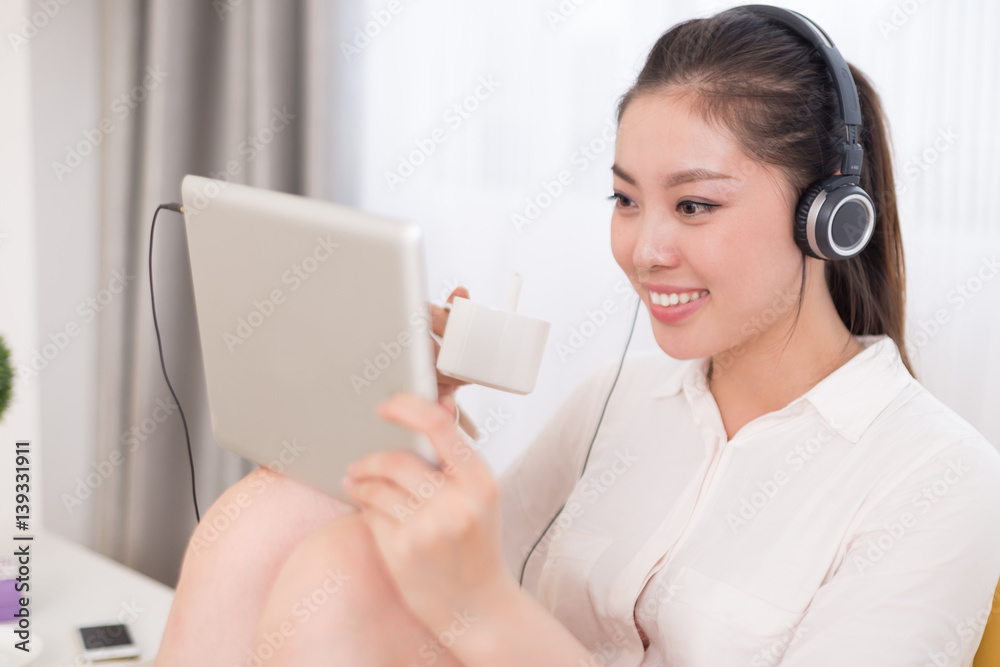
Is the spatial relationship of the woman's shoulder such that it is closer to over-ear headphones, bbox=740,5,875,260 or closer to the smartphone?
over-ear headphones, bbox=740,5,875,260

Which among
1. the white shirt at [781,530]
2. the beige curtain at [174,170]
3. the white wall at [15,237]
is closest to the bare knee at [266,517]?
the white shirt at [781,530]

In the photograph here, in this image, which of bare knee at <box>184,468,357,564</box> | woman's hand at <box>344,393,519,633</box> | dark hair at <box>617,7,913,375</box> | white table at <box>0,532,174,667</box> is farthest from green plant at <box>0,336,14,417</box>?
dark hair at <box>617,7,913,375</box>

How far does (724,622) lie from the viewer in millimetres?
867

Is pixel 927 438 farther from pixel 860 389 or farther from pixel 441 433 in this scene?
pixel 441 433

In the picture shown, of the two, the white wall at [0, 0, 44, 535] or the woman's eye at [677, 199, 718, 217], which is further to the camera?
the white wall at [0, 0, 44, 535]

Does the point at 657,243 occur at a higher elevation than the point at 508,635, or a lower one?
higher

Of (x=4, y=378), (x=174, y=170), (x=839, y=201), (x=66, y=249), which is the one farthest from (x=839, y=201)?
(x=66, y=249)

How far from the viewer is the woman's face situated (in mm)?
858

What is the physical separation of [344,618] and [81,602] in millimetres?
770

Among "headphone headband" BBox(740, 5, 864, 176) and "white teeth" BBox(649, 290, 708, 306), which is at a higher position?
"headphone headband" BBox(740, 5, 864, 176)

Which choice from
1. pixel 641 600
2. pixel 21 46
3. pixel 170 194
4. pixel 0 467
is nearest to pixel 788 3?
pixel 641 600

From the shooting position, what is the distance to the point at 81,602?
1.28 metres

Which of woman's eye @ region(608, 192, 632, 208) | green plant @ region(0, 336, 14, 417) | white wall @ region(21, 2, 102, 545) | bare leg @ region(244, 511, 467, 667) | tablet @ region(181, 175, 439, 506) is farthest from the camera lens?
white wall @ region(21, 2, 102, 545)

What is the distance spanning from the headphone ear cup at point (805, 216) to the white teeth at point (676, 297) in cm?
11
